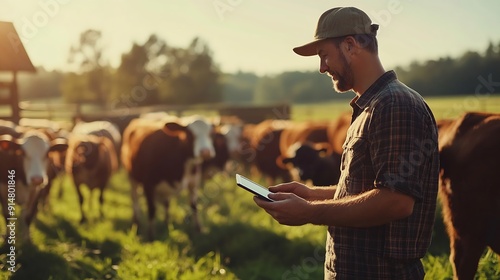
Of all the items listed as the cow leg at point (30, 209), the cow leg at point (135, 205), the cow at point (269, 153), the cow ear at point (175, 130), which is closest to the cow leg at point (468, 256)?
the cow leg at point (30, 209)

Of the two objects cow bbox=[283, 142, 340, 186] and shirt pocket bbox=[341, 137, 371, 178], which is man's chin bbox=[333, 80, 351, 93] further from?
cow bbox=[283, 142, 340, 186]

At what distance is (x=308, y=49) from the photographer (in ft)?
7.67

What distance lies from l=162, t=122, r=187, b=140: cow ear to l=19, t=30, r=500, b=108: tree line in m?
15.7

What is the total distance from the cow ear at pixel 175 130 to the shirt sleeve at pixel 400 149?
6.38 m

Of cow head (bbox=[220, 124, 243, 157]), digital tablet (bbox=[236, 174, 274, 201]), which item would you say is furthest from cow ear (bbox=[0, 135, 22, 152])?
cow head (bbox=[220, 124, 243, 157])

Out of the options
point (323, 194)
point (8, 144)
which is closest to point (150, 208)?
point (8, 144)

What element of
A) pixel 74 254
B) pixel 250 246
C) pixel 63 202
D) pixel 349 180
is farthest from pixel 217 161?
pixel 349 180

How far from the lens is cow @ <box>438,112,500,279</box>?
11.0 ft

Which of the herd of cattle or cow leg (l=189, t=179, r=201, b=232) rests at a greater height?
the herd of cattle

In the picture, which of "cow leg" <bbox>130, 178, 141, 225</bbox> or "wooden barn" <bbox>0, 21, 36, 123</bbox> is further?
"cow leg" <bbox>130, 178, 141, 225</bbox>

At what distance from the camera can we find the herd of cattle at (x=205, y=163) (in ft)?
11.2

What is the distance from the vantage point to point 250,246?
249 inches

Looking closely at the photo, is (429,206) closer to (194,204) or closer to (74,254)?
(74,254)

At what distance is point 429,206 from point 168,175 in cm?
631
